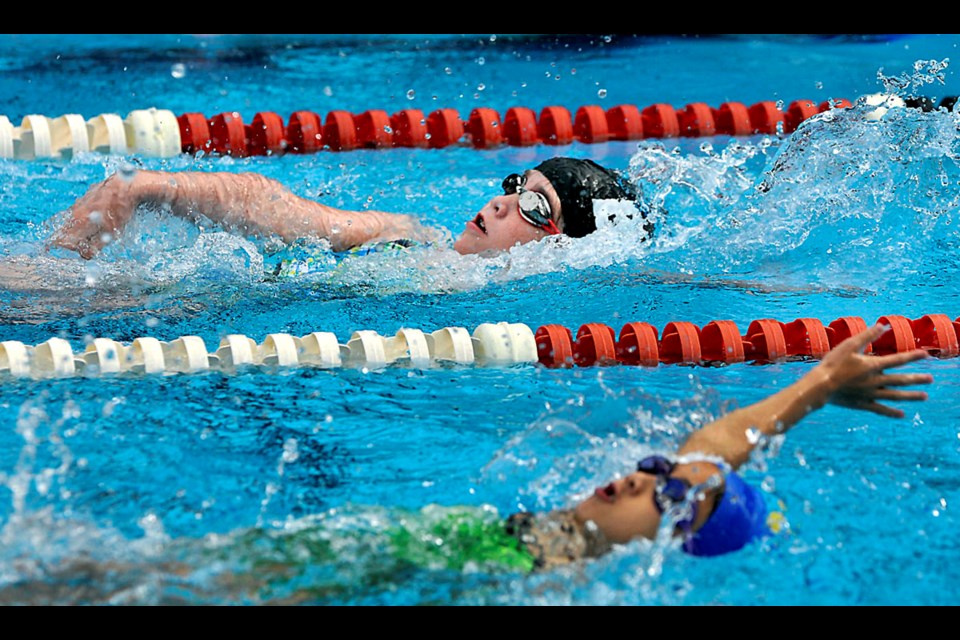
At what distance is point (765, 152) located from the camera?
16.1ft

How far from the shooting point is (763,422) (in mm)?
2092

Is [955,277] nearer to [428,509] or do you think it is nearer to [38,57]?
[428,509]

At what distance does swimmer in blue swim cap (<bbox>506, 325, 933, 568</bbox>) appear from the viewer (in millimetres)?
1932

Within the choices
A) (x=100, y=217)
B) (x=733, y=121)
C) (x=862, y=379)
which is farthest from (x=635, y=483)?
(x=733, y=121)

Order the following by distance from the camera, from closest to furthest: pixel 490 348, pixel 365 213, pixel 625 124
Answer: pixel 490 348 < pixel 365 213 < pixel 625 124

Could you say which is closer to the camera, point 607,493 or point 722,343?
point 607,493

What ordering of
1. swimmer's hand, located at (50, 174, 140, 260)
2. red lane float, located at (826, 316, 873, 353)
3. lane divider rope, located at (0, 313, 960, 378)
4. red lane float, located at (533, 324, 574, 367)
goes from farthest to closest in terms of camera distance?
swimmer's hand, located at (50, 174, 140, 260), red lane float, located at (826, 316, 873, 353), red lane float, located at (533, 324, 574, 367), lane divider rope, located at (0, 313, 960, 378)

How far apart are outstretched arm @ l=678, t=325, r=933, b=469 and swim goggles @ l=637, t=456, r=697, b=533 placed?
14 cm

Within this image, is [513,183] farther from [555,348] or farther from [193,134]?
[193,134]

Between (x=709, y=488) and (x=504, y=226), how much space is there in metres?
1.63

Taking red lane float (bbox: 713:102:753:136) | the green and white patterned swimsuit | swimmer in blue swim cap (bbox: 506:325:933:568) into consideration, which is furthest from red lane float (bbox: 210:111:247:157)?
swimmer in blue swim cap (bbox: 506:325:933:568)

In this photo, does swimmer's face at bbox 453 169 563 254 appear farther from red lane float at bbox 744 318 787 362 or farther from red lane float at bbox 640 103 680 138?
red lane float at bbox 640 103 680 138
